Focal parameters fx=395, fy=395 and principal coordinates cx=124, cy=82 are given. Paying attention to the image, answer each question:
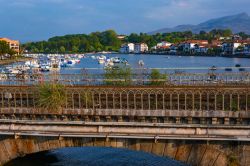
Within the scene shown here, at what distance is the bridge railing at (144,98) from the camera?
16609 mm

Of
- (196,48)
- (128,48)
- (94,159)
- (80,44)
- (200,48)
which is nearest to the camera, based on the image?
(94,159)

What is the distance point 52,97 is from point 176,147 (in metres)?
6.03

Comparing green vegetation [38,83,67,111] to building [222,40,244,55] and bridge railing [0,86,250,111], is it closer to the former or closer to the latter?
bridge railing [0,86,250,111]

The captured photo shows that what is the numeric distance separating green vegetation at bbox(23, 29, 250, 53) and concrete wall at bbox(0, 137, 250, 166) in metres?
137

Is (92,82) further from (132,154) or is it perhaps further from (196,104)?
(196,104)

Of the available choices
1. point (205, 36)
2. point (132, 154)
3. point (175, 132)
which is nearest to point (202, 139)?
point (175, 132)

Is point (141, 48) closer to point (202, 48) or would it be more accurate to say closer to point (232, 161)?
point (202, 48)

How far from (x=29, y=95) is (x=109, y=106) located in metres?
4.14

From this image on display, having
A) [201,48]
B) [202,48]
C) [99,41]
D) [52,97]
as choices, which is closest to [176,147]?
[52,97]

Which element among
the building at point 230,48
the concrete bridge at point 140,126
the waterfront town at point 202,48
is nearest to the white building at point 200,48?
the waterfront town at point 202,48

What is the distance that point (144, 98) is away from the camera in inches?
736

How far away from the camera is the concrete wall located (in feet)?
43.3

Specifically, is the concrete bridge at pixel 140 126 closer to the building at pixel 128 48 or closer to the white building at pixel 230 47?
the white building at pixel 230 47

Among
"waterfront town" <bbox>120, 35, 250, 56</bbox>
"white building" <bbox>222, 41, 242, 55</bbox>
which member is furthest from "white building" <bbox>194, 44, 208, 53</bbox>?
"white building" <bbox>222, 41, 242, 55</bbox>
